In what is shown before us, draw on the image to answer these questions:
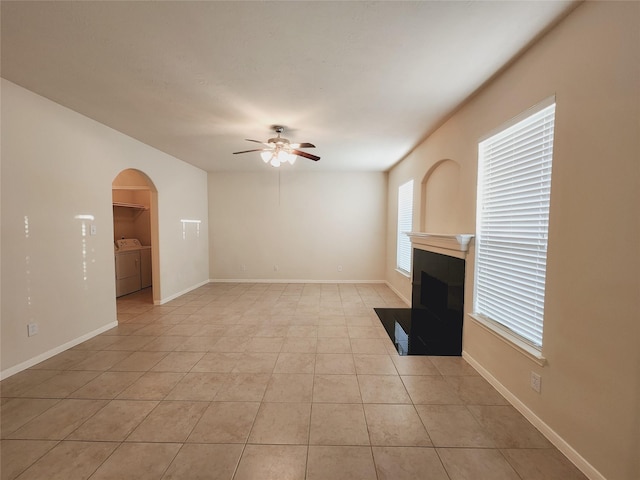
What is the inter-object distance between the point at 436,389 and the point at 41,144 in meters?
4.43

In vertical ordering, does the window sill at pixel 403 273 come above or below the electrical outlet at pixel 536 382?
above

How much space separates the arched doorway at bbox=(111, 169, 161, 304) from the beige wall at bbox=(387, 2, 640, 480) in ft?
16.4

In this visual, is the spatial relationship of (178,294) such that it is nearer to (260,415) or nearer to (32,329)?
(32,329)

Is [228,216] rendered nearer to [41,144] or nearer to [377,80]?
[41,144]

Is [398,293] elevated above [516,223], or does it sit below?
below

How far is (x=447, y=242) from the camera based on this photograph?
287 cm

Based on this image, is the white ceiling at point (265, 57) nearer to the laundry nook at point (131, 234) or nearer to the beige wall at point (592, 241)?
the beige wall at point (592, 241)

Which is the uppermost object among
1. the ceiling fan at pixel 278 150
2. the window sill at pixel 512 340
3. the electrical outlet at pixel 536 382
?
the ceiling fan at pixel 278 150

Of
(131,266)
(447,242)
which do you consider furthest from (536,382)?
(131,266)

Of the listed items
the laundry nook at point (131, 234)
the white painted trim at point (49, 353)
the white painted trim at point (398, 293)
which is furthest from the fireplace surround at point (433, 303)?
the laundry nook at point (131, 234)

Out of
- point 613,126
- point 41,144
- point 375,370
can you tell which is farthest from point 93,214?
point 613,126

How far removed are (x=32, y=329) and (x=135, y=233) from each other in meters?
4.12

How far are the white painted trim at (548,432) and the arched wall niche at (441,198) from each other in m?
1.52

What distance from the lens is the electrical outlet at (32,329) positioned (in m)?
2.49
